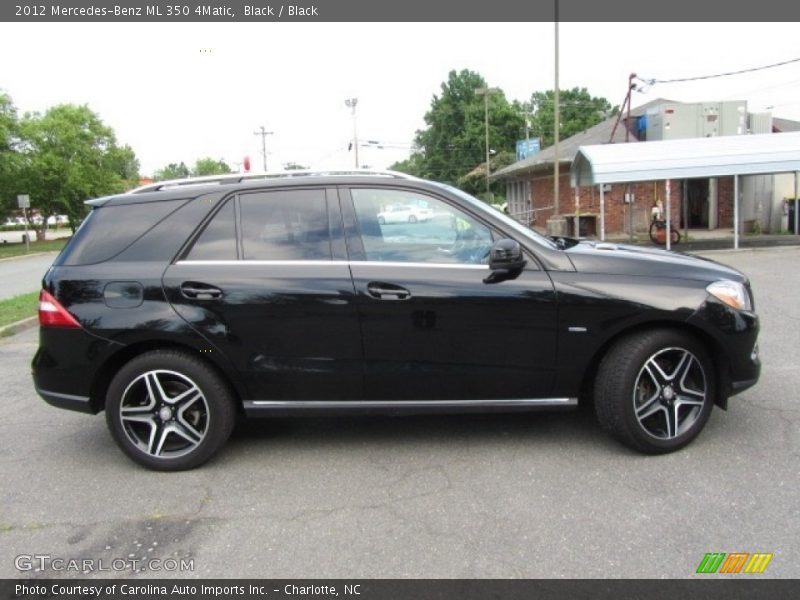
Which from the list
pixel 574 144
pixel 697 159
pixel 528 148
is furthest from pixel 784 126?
pixel 528 148

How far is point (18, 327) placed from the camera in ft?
29.3

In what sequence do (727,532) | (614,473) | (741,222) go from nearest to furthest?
(727,532) → (614,473) → (741,222)

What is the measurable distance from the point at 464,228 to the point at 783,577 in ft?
7.78

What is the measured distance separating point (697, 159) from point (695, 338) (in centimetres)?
1391

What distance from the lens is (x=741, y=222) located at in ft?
71.8

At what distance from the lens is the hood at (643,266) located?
3.79 metres

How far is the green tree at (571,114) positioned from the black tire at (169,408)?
59294 mm

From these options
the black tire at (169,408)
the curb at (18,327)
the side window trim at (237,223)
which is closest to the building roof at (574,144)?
the curb at (18,327)

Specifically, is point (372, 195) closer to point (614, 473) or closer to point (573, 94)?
point (614, 473)

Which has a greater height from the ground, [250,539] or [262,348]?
[262,348]

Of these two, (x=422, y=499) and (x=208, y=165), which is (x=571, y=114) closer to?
(x=208, y=165)

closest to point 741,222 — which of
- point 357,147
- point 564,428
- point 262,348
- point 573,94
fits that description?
point 564,428
